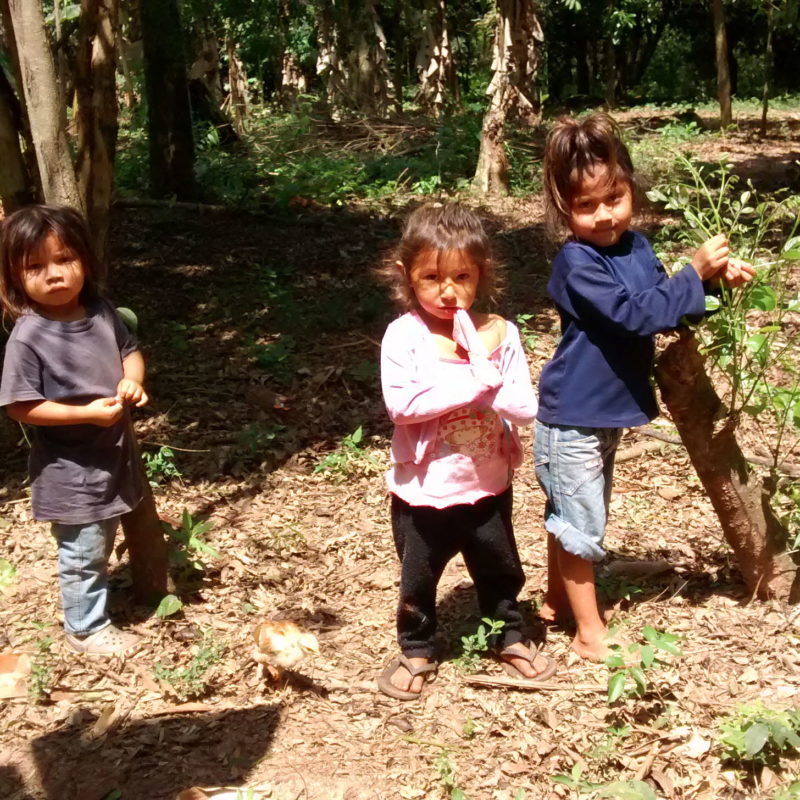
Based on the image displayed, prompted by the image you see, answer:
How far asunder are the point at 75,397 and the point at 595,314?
179 centimetres

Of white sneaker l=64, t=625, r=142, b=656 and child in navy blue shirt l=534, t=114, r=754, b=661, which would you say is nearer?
child in navy blue shirt l=534, t=114, r=754, b=661

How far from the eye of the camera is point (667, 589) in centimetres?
375

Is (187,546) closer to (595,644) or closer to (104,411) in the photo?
(104,411)

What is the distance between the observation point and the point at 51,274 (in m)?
3.13

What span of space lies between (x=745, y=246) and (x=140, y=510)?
8.11ft

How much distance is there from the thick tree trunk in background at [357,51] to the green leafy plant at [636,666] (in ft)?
47.2

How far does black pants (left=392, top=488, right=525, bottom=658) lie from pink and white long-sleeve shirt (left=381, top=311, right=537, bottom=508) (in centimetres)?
8

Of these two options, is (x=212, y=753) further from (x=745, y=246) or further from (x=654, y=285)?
(x=745, y=246)

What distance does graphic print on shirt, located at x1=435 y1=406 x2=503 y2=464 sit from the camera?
2.91 m

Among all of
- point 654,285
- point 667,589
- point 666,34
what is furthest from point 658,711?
point 666,34

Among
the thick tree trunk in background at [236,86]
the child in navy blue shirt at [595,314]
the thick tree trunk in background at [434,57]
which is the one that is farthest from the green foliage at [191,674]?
the thick tree trunk in background at [434,57]

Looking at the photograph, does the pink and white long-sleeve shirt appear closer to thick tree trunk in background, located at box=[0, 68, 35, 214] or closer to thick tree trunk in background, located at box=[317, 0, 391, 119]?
thick tree trunk in background, located at box=[0, 68, 35, 214]

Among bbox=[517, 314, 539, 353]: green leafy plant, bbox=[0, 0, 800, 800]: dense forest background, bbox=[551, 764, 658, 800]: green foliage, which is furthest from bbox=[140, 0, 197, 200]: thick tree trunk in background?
bbox=[551, 764, 658, 800]: green foliage

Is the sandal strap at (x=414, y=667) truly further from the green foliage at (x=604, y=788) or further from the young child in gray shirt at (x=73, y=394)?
the young child in gray shirt at (x=73, y=394)
